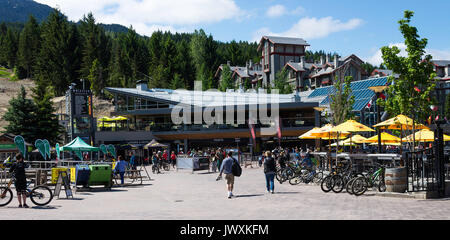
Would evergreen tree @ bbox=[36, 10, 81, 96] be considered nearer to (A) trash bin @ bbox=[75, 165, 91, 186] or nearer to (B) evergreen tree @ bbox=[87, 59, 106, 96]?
(B) evergreen tree @ bbox=[87, 59, 106, 96]

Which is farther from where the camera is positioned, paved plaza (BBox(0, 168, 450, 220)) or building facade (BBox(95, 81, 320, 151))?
building facade (BBox(95, 81, 320, 151))

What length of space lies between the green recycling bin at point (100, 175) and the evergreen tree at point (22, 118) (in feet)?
91.5

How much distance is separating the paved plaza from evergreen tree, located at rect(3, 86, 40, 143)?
30.2 metres

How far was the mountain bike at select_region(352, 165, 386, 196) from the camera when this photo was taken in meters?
14.7

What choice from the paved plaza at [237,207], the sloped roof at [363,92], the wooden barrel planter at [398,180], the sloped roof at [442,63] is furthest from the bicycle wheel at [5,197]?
the sloped roof at [442,63]

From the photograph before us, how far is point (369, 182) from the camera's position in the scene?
50.5 feet

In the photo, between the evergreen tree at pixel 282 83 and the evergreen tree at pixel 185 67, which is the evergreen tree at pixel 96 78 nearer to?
the evergreen tree at pixel 185 67

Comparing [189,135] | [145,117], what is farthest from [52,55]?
[189,135]

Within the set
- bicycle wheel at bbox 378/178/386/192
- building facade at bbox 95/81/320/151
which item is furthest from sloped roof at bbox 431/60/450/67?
bicycle wheel at bbox 378/178/386/192

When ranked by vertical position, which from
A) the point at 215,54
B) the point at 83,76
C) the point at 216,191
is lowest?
the point at 216,191

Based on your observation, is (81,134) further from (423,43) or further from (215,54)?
(215,54)

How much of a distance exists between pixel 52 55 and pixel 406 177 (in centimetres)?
9100

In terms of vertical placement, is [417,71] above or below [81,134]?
above
